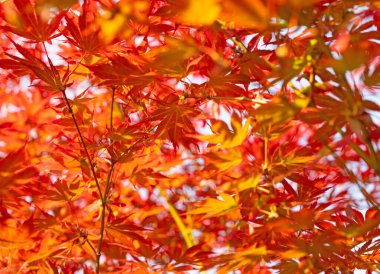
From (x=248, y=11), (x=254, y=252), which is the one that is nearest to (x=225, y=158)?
(x=254, y=252)

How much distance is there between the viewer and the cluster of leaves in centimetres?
54

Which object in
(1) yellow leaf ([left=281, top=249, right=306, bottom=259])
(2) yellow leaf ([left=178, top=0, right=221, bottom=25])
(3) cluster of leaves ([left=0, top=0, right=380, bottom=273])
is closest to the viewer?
(2) yellow leaf ([left=178, top=0, right=221, bottom=25])

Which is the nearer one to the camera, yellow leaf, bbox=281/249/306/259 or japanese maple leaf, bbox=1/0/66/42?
yellow leaf, bbox=281/249/306/259

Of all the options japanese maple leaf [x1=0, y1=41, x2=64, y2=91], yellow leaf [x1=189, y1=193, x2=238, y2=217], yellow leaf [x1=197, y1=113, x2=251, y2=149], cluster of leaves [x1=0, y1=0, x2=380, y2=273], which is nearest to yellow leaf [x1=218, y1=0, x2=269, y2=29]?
cluster of leaves [x1=0, y1=0, x2=380, y2=273]

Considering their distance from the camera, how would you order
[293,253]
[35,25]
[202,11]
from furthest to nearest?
1. [35,25]
2. [293,253]
3. [202,11]

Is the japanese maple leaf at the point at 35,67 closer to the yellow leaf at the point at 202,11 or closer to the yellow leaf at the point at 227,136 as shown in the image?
the yellow leaf at the point at 227,136

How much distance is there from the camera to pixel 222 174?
743 millimetres

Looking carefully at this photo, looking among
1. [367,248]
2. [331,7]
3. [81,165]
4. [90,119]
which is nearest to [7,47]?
[90,119]

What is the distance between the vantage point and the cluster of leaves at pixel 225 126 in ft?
1.77

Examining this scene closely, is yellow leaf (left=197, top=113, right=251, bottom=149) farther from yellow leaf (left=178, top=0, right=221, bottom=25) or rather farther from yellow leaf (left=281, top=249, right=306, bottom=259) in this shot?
yellow leaf (left=178, top=0, right=221, bottom=25)

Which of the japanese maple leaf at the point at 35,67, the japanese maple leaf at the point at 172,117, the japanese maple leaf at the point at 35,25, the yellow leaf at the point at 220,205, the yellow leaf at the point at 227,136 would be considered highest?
the japanese maple leaf at the point at 35,25

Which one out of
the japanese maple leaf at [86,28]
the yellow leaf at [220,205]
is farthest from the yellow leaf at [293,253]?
the japanese maple leaf at [86,28]

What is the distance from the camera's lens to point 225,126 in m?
0.67

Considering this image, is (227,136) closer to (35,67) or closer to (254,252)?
(254,252)
